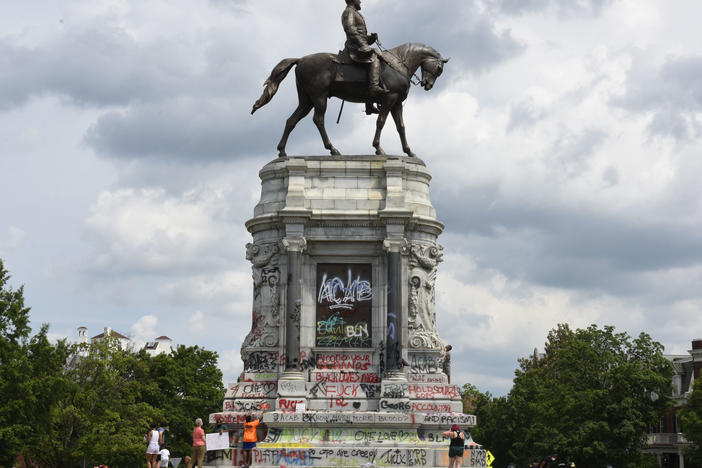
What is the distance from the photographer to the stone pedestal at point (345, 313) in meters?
34.9

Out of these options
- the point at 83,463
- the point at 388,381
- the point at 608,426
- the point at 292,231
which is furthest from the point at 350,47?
the point at 83,463

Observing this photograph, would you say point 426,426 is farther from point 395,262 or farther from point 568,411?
point 568,411

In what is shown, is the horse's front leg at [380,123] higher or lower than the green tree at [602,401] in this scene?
higher

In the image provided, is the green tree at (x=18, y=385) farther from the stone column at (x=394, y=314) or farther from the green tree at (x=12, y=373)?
A: the stone column at (x=394, y=314)

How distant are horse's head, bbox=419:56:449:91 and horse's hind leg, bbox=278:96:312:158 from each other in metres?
4.80

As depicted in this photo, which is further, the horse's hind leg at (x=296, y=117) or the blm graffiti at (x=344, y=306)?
the horse's hind leg at (x=296, y=117)

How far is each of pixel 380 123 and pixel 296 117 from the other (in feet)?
11.4

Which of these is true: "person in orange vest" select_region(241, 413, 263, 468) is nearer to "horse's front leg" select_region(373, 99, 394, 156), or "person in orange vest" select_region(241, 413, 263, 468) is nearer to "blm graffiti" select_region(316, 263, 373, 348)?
"blm graffiti" select_region(316, 263, 373, 348)

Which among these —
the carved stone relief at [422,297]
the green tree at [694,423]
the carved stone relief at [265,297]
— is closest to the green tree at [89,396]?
the carved stone relief at [265,297]

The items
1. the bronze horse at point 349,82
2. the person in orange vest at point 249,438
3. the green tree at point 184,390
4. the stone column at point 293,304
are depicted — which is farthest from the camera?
the green tree at point 184,390

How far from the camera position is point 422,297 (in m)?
37.5

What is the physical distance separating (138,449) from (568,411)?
96.5 feet

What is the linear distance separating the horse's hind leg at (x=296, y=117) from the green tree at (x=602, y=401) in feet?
113

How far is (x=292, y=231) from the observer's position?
1454 inches
